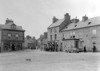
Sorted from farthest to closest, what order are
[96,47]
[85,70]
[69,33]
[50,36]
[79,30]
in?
1. [50,36]
2. [69,33]
3. [79,30]
4. [96,47]
5. [85,70]

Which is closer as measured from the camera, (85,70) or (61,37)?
(85,70)

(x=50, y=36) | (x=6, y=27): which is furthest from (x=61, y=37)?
(x=6, y=27)

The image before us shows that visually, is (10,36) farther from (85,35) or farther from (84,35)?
(85,35)

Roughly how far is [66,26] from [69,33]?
19.4 ft

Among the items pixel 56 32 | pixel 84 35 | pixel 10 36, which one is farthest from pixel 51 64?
pixel 10 36

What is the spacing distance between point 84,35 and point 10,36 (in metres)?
27.2

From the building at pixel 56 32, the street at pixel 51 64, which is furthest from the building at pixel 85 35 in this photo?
the street at pixel 51 64

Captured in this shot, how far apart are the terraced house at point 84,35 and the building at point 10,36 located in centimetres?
1619

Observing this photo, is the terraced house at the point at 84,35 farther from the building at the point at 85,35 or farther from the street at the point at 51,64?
the street at the point at 51,64

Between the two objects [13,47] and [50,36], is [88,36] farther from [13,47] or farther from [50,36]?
[13,47]

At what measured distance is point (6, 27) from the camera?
55.3 meters

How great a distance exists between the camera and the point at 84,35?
144 feet

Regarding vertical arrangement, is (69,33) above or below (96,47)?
above

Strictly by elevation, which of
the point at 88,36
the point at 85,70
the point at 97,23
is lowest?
the point at 85,70
